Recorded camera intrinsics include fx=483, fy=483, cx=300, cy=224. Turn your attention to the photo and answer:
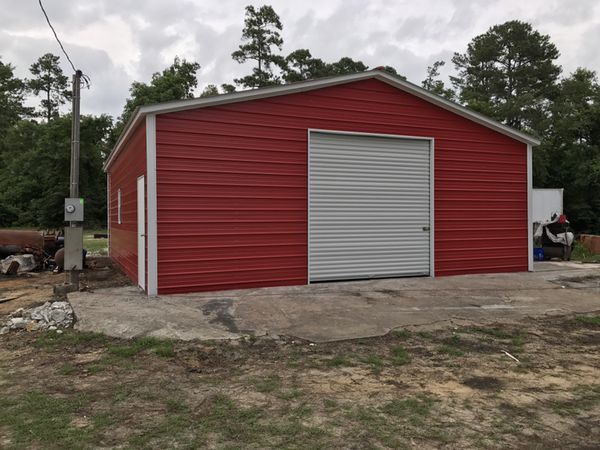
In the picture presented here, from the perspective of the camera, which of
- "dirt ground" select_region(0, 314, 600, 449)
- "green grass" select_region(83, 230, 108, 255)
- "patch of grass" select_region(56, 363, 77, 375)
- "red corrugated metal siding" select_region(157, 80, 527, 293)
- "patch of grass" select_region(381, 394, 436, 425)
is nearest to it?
"dirt ground" select_region(0, 314, 600, 449)

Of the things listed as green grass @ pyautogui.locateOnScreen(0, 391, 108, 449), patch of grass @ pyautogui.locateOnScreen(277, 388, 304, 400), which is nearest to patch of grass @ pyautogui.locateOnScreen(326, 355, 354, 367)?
patch of grass @ pyautogui.locateOnScreen(277, 388, 304, 400)

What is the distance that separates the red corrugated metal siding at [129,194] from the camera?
8539 mm

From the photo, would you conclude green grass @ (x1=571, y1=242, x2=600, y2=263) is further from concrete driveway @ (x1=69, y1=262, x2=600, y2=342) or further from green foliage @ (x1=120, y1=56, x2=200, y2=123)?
green foliage @ (x1=120, y1=56, x2=200, y2=123)

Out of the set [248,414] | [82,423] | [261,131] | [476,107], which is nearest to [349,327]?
[248,414]

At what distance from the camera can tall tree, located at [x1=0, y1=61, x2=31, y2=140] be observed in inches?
1797

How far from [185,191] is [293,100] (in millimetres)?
2540

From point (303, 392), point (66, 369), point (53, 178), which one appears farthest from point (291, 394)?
point (53, 178)

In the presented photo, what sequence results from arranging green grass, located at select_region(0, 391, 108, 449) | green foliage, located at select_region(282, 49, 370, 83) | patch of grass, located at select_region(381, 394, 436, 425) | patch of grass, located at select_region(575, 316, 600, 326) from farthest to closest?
green foliage, located at select_region(282, 49, 370, 83) < patch of grass, located at select_region(575, 316, 600, 326) < patch of grass, located at select_region(381, 394, 436, 425) < green grass, located at select_region(0, 391, 108, 449)

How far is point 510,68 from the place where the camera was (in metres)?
35.7

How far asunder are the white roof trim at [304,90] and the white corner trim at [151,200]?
0.29m

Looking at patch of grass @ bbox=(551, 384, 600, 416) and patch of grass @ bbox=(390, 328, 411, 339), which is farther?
patch of grass @ bbox=(390, 328, 411, 339)

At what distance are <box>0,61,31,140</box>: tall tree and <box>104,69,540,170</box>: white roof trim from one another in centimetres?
4264

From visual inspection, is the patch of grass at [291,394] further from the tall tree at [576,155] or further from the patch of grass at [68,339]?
the tall tree at [576,155]

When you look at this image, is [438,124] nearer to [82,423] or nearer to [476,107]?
[82,423]
